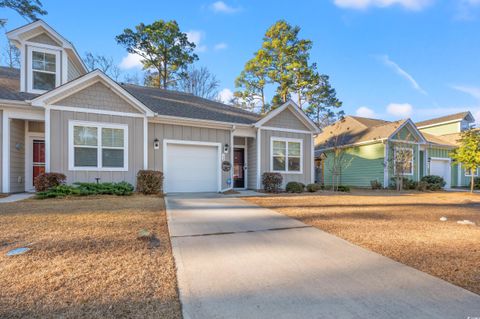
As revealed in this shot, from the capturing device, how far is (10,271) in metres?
2.75

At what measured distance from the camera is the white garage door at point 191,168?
1064 centimetres

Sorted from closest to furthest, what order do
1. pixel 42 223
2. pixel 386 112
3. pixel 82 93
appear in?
Result: pixel 42 223 → pixel 82 93 → pixel 386 112

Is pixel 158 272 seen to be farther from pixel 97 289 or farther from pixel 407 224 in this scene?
pixel 407 224

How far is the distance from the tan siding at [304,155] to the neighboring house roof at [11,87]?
921 cm

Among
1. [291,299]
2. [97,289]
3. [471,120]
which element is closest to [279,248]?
[291,299]

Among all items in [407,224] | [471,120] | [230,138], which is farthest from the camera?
[471,120]

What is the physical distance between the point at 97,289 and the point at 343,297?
2.33 meters

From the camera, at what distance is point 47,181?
26.0ft

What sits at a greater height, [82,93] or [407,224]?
[82,93]

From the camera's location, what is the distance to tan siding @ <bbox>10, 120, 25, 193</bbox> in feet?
29.6

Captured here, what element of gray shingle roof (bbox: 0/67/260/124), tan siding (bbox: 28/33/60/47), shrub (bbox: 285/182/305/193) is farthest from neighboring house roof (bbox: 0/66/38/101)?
shrub (bbox: 285/182/305/193)

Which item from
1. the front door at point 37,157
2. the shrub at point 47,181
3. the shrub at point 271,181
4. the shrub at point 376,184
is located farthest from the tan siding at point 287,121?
the front door at point 37,157

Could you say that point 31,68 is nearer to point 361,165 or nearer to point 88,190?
point 88,190

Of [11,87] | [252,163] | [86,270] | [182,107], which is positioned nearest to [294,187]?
[252,163]
